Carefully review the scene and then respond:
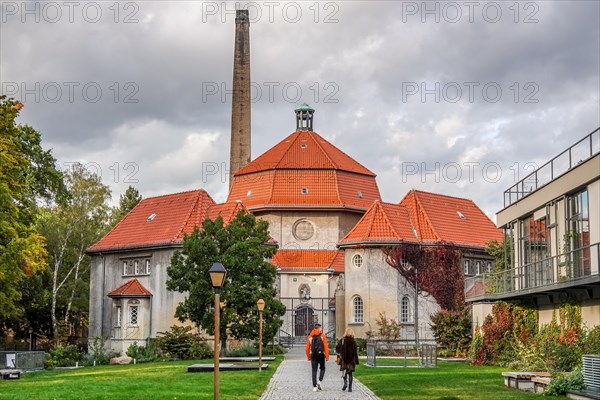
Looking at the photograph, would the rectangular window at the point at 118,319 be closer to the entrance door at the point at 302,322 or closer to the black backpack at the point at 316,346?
the entrance door at the point at 302,322

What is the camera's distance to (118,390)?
23328mm

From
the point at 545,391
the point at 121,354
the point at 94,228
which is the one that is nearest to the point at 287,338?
the point at 121,354

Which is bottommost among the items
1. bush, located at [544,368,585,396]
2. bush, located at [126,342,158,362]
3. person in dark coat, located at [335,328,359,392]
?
bush, located at [126,342,158,362]

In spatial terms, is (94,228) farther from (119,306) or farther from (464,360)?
(464,360)

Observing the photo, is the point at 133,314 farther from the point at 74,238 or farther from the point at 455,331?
the point at 455,331

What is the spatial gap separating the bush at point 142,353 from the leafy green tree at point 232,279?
4460mm

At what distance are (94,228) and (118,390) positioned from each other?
49.3 m

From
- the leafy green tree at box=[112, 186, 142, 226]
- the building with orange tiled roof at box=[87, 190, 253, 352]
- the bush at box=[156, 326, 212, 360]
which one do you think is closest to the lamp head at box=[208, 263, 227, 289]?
the bush at box=[156, 326, 212, 360]

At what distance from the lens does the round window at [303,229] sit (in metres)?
64.7

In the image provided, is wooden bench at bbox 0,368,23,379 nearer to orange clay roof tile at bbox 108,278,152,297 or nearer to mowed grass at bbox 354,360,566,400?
mowed grass at bbox 354,360,566,400

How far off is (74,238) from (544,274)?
4491 centimetres

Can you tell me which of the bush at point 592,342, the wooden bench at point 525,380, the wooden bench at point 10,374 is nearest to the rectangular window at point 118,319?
the wooden bench at point 10,374

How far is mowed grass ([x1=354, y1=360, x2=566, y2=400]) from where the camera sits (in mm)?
21734

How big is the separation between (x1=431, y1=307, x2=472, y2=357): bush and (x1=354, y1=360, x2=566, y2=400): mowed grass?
428 inches
